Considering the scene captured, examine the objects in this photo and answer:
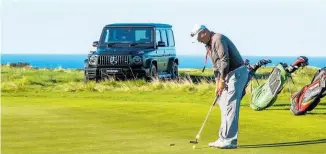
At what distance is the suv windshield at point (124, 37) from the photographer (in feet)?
93.0

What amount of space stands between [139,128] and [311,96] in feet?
15.0

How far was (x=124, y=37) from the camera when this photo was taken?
28484mm

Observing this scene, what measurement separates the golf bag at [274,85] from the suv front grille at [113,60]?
10.2m

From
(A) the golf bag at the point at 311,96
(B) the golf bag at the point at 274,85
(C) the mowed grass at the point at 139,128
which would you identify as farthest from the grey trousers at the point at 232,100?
(B) the golf bag at the point at 274,85

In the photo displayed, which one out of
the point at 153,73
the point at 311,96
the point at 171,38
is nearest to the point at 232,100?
the point at 311,96

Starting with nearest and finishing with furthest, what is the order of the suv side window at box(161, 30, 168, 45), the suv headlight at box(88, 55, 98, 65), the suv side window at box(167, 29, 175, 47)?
the suv headlight at box(88, 55, 98, 65) → the suv side window at box(161, 30, 168, 45) → the suv side window at box(167, 29, 175, 47)

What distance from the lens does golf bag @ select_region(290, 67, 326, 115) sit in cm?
1630

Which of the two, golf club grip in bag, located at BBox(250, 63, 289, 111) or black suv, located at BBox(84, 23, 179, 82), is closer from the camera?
golf club grip in bag, located at BBox(250, 63, 289, 111)

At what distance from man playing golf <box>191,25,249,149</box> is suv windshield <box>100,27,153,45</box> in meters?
17.1

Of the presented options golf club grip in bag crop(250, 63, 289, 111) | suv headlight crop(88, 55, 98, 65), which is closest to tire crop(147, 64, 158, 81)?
suv headlight crop(88, 55, 98, 65)

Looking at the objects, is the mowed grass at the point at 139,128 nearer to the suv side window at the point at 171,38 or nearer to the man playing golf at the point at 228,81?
the man playing golf at the point at 228,81

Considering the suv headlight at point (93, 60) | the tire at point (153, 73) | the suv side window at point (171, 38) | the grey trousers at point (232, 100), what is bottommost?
the tire at point (153, 73)

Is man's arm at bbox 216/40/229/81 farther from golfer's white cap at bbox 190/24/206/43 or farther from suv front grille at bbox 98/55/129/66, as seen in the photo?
suv front grille at bbox 98/55/129/66

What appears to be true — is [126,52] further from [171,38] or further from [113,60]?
[171,38]
